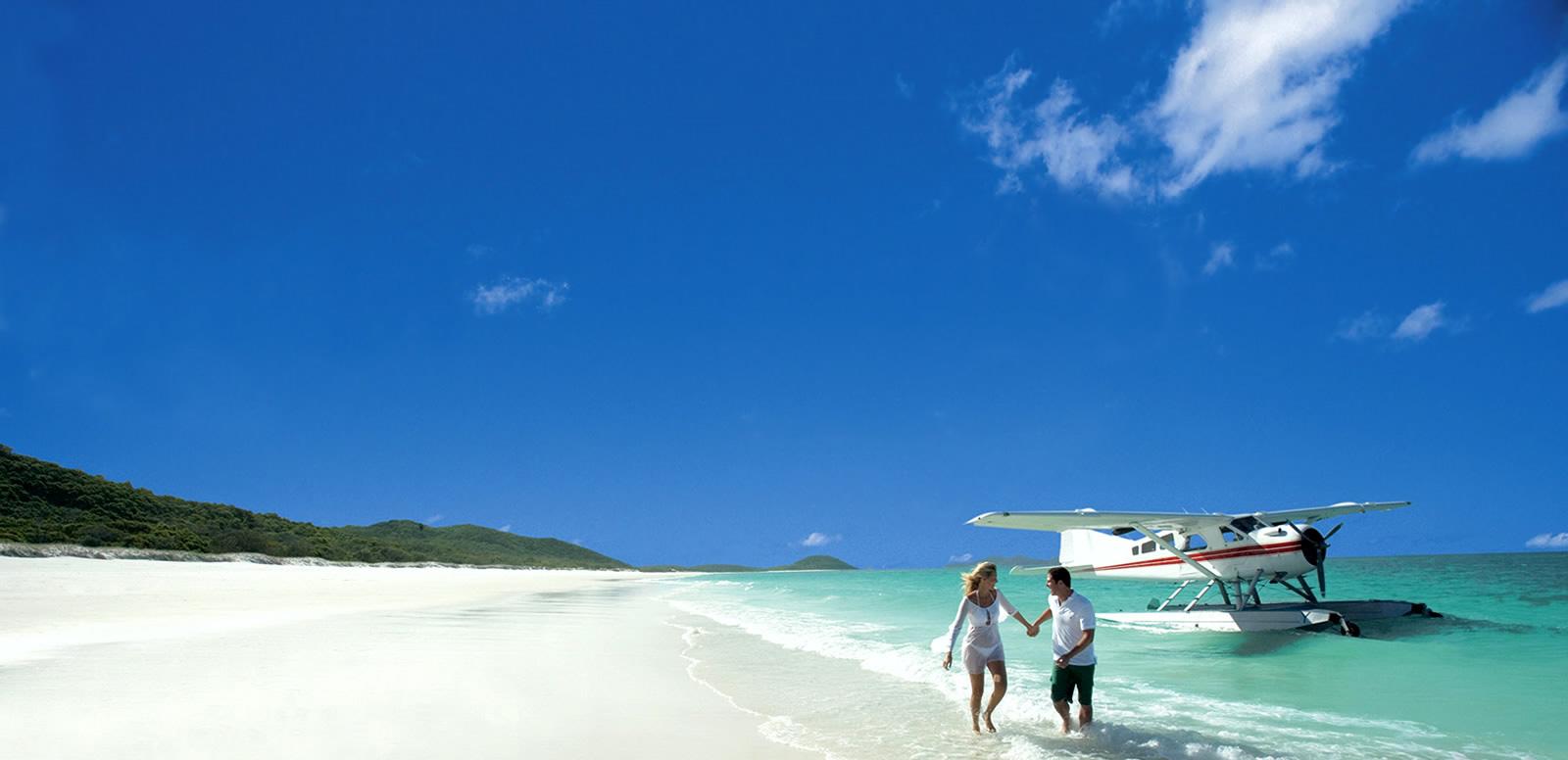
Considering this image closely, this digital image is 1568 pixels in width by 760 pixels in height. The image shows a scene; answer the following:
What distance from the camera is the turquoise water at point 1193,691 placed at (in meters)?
6.92

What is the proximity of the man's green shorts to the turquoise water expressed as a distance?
1.05 feet

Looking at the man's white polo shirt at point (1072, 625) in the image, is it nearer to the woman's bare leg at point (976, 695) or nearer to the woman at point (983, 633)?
the woman at point (983, 633)

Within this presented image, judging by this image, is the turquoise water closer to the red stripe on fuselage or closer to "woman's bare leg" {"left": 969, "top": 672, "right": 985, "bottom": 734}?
"woman's bare leg" {"left": 969, "top": 672, "right": 985, "bottom": 734}

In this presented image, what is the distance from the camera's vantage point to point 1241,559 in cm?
1750

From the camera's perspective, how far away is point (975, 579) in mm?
7023

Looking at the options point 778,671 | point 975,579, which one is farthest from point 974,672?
point 778,671

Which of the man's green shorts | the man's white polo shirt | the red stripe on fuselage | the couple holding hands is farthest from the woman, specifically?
the red stripe on fuselage

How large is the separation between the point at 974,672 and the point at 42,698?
7.78 m

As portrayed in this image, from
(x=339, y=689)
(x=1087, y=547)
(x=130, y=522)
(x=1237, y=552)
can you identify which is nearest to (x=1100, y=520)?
(x=1237, y=552)

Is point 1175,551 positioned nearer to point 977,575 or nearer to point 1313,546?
point 1313,546

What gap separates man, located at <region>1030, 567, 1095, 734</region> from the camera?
22.3 feet

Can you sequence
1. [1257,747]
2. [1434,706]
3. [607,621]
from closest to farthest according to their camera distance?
[1257,747] < [1434,706] < [607,621]

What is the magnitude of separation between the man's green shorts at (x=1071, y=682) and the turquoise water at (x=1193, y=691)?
0.32 metres

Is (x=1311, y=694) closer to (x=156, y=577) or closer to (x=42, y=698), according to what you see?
(x=42, y=698)
